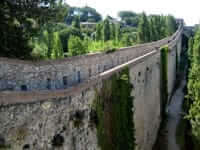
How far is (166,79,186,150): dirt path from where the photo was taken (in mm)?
18425

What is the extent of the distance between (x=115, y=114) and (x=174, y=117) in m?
16.0

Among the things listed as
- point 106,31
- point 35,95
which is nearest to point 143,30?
point 106,31

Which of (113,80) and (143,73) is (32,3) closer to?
(113,80)

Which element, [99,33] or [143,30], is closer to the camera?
[143,30]

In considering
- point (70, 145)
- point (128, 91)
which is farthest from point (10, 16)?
point (70, 145)

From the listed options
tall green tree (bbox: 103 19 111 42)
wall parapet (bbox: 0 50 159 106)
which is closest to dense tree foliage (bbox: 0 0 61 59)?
wall parapet (bbox: 0 50 159 106)

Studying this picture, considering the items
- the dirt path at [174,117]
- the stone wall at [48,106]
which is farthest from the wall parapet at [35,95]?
the dirt path at [174,117]

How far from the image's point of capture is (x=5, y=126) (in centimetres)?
519

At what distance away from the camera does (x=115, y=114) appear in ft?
31.8

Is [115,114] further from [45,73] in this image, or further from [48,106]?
[48,106]

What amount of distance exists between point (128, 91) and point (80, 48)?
15.3 meters

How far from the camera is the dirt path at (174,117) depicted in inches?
725

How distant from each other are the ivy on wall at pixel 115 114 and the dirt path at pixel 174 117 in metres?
8.65

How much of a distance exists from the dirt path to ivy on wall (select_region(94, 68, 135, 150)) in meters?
8.65
